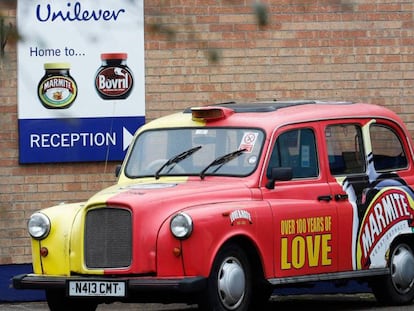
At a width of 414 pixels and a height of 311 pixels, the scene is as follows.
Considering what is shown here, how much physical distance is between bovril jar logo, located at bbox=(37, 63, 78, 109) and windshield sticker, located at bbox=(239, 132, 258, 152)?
10.7 ft

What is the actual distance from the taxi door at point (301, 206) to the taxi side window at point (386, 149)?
72 cm

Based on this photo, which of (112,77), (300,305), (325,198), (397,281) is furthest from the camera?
(112,77)

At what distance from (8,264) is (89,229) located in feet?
13.3

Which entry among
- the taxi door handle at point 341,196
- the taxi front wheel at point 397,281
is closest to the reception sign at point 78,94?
the taxi door handle at point 341,196

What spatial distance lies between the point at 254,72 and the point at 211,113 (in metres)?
3.14

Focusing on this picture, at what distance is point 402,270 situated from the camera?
10.2 m

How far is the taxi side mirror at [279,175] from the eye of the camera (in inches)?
355

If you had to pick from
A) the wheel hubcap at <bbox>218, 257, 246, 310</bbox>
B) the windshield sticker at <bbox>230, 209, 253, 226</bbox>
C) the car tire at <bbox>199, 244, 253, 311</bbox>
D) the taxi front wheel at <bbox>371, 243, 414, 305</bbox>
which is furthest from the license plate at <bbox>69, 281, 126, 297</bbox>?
the taxi front wheel at <bbox>371, 243, 414, 305</bbox>

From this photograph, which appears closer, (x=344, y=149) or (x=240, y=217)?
(x=240, y=217)

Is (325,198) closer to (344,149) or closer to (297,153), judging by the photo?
(297,153)

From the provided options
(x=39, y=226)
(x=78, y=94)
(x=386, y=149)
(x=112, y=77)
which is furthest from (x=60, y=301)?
(x=112, y=77)

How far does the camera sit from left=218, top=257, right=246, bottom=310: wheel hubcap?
843 centimetres

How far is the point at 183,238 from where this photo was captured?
321 inches

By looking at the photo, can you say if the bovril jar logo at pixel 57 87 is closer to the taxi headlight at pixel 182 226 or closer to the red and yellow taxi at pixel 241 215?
the red and yellow taxi at pixel 241 215
